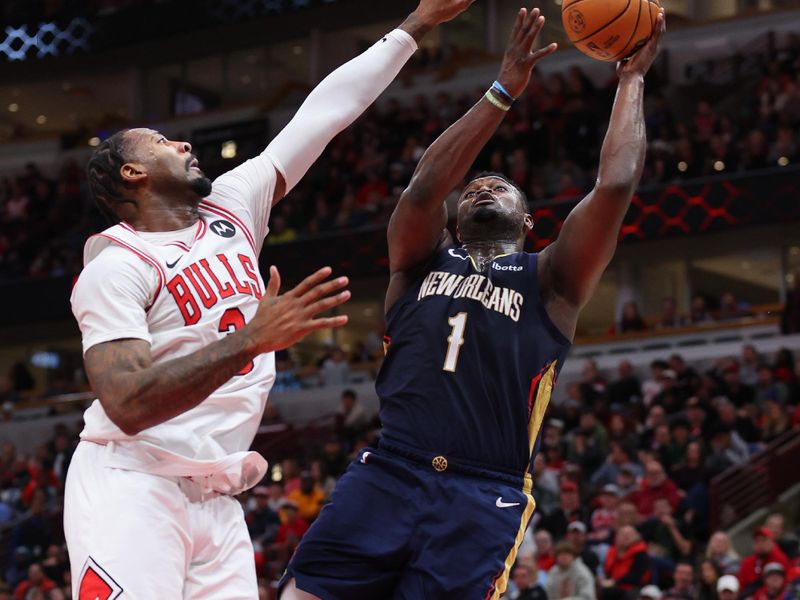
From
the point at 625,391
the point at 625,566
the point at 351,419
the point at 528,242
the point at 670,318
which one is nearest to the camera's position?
the point at 625,566

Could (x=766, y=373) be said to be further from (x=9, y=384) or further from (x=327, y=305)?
(x=9, y=384)

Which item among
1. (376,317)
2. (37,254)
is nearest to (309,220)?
(376,317)

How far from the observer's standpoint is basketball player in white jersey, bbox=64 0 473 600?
411 cm

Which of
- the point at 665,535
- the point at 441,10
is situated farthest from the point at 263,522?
the point at 441,10

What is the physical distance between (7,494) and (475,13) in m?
15.3

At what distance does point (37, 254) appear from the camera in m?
27.7

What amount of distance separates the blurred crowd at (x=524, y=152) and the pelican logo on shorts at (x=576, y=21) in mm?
16027

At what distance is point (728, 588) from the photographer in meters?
11.3

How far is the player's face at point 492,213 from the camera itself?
543 centimetres

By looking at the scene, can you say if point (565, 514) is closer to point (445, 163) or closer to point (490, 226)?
point (490, 226)

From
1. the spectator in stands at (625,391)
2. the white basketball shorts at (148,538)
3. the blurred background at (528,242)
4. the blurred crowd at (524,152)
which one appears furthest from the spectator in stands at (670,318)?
the white basketball shorts at (148,538)

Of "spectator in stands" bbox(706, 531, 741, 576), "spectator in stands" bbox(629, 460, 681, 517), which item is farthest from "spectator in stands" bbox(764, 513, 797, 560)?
"spectator in stands" bbox(629, 460, 681, 517)

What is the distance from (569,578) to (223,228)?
798cm

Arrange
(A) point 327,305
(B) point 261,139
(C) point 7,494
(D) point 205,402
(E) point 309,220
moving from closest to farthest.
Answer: (A) point 327,305 → (D) point 205,402 → (C) point 7,494 → (E) point 309,220 → (B) point 261,139
